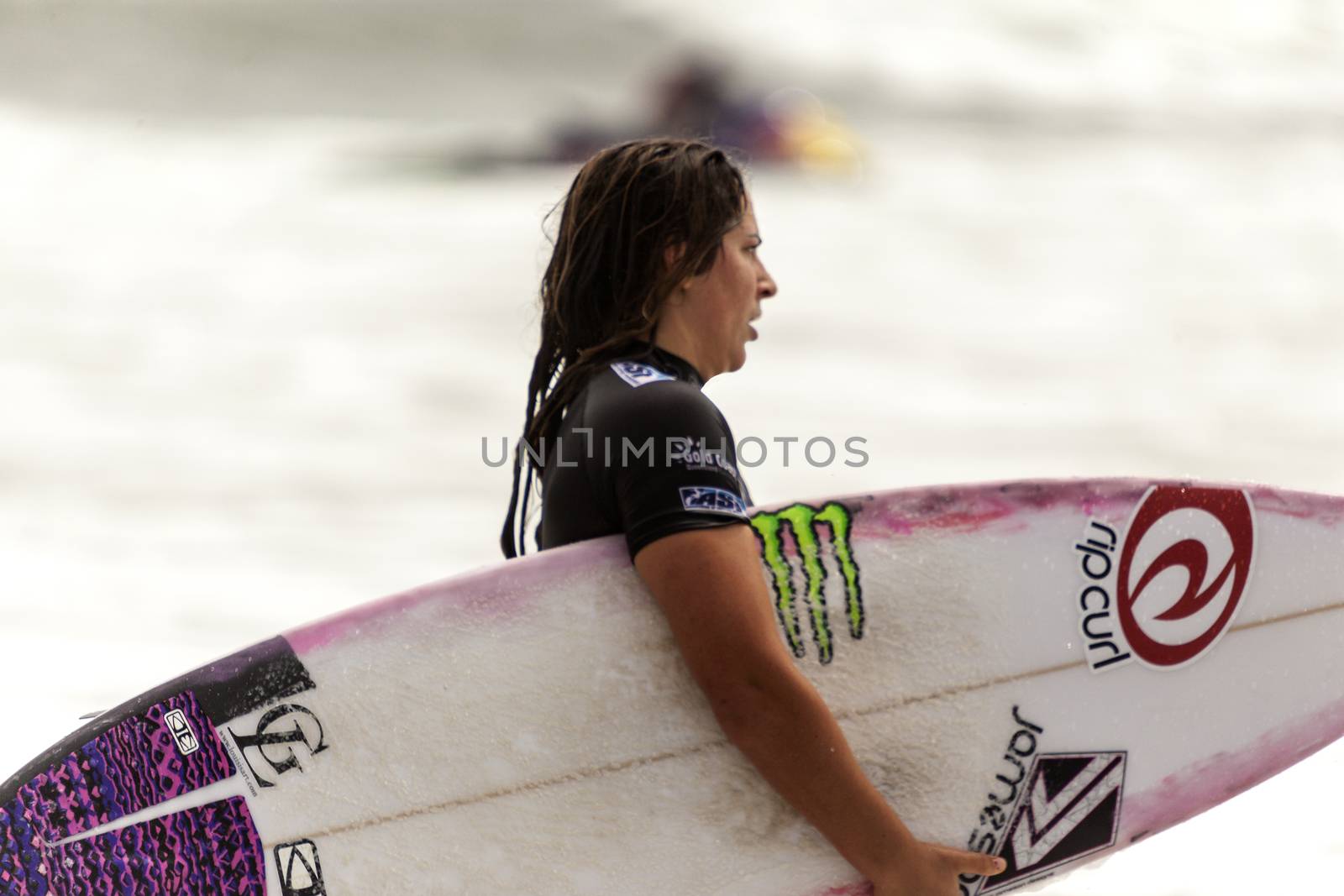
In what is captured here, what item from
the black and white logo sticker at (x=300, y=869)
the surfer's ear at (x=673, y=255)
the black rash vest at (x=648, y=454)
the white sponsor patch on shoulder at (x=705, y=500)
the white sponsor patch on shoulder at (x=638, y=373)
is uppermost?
the surfer's ear at (x=673, y=255)

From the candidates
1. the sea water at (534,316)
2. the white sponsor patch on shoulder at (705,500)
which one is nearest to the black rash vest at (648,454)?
the white sponsor patch on shoulder at (705,500)

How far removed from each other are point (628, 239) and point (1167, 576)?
0.74 meters

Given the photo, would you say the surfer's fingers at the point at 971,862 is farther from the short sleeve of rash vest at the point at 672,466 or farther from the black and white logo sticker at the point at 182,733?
the black and white logo sticker at the point at 182,733

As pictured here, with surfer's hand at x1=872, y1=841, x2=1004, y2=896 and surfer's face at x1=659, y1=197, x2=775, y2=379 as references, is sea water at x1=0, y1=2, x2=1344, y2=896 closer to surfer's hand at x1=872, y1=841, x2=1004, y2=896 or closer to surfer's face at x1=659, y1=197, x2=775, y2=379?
surfer's hand at x1=872, y1=841, x2=1004, y2=896

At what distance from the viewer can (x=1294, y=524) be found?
1.77 metres

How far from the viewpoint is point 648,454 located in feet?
4.14

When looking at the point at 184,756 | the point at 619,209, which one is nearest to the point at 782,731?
the point at 619,209

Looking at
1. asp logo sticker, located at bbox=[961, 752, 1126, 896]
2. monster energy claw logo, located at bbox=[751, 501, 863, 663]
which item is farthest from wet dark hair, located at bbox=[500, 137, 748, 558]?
asp logo sticker, located at bbox=[961, 752, 1126, 896]

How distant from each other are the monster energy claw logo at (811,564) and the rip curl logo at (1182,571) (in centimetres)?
33

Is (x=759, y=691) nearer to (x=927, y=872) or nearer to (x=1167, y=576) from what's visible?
(x=927, y=872)

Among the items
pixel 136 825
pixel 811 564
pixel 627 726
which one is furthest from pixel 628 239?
pixel 136 825

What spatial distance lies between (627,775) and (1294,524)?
90 cm

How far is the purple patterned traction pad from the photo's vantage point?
4.88ft

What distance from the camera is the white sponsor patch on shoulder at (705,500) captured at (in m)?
1.24
